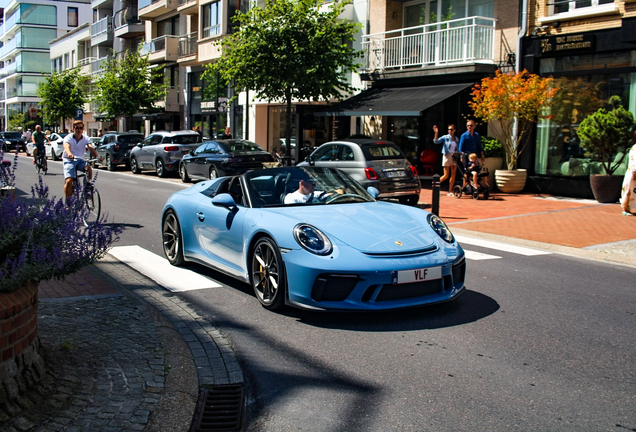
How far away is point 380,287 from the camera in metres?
5.50

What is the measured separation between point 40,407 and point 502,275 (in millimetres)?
5722

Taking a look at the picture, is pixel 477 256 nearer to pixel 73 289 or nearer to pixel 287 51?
pixel 73 289

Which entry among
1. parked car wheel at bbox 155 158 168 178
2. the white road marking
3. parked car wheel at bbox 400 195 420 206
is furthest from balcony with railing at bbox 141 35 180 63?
the white road marking

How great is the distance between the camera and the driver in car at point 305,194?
22.5 feet

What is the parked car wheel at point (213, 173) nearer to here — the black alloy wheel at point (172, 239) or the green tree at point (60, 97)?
the black alloy wheel at point (172, 239)

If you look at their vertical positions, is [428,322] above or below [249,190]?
below

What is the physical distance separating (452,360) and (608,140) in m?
12.8

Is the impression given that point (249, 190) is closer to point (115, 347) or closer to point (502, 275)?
point (115, 347)

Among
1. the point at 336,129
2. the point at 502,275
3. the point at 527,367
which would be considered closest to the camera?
the point at 527,367

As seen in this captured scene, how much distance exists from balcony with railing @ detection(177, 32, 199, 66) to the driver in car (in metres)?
33.6

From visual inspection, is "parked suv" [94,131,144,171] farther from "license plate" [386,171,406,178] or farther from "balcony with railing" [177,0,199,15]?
"license plate" [386,171,406,178]

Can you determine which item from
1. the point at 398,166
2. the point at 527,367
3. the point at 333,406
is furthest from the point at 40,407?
the point at 398,166

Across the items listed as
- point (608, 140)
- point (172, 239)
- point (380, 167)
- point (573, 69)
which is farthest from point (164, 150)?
point (172, 239)

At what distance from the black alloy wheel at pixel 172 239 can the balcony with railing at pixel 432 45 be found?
14.5 m
